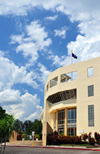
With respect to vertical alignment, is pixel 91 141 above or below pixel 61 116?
below

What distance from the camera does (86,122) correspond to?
3241 centimetres

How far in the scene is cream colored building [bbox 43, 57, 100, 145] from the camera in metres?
32.2

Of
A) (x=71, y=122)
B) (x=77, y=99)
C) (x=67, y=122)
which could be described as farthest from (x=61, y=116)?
(x=77, y=99)

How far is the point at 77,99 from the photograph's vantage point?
3481cm

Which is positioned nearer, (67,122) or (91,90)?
(91,90)

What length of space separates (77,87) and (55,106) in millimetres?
7048

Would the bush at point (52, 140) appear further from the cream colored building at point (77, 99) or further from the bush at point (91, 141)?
the bush at point (91, 141)

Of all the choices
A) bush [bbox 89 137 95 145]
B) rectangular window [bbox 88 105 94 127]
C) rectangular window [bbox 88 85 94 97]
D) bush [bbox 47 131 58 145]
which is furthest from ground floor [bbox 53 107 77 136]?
bush [bbox 89 137 95 145]

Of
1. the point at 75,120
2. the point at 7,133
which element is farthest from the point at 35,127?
the point at 7,133

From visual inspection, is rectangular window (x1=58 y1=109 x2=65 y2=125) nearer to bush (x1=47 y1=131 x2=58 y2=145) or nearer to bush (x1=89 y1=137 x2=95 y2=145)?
bush (x1=47 y1=131 x2=58 y2=145)

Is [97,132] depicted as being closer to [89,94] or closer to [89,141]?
[89,141]

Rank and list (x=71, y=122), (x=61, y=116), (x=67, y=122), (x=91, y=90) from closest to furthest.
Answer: (x=91, y=90) → (x=71, y=122) → (x=67, y=122) → (x=61, y=116)

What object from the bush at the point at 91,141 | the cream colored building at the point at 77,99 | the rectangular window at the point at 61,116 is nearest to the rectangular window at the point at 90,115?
the cream colored building at the point at 77,99

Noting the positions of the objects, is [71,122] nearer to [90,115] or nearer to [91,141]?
[90,115]
